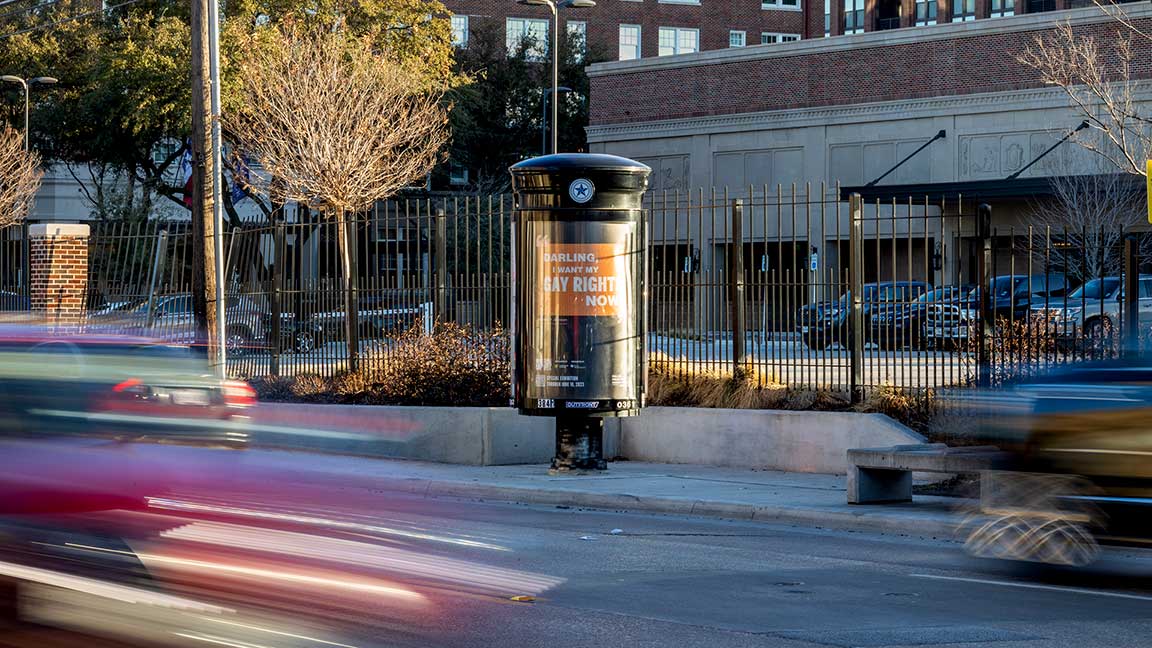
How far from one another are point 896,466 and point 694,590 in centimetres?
391

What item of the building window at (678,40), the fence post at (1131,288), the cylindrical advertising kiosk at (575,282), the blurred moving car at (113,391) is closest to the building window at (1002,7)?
the building window at (678,40)

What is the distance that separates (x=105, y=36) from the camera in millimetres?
55375

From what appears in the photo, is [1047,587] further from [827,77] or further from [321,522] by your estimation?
[827,77]

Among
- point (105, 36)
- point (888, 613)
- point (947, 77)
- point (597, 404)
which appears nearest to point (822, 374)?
point (597, 404)

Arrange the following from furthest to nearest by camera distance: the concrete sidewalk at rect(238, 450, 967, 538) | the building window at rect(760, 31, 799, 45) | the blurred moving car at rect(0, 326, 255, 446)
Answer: the building window at rect(760, 31, 799, 45)
the concrete sidewalk at rect(238, 450, 967, 538)
the blurred moving car at rect(0, 326, 255, 446)

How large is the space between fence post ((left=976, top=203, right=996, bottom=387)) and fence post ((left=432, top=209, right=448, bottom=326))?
6.69 m

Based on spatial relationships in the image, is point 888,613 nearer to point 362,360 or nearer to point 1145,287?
point 362,360

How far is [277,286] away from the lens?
Answer: 20.9m

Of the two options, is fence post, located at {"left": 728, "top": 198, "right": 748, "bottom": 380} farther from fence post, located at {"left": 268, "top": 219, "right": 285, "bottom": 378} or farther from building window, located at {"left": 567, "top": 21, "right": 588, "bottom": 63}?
building window, located at {"left": 567, "top": 21, "right": 588, "bottom": 63}

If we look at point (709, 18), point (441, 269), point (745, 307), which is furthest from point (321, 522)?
point (709, 18)

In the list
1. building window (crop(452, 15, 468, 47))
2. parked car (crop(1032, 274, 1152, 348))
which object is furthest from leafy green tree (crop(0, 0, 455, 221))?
parked car (crop(1032, 274, 1152, 348))

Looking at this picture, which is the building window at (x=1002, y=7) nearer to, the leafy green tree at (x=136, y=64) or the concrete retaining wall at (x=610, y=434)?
the leafy green tree at (x=136, y=64)

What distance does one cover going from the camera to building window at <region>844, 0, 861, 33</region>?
→ 68.4m

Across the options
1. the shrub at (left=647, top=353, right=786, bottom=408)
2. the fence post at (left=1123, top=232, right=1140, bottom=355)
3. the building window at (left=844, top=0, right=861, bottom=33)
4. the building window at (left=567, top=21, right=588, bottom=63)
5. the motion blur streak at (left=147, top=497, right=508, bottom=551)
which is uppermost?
the building window at (left=844, top=0, right=861, bottom=33)
